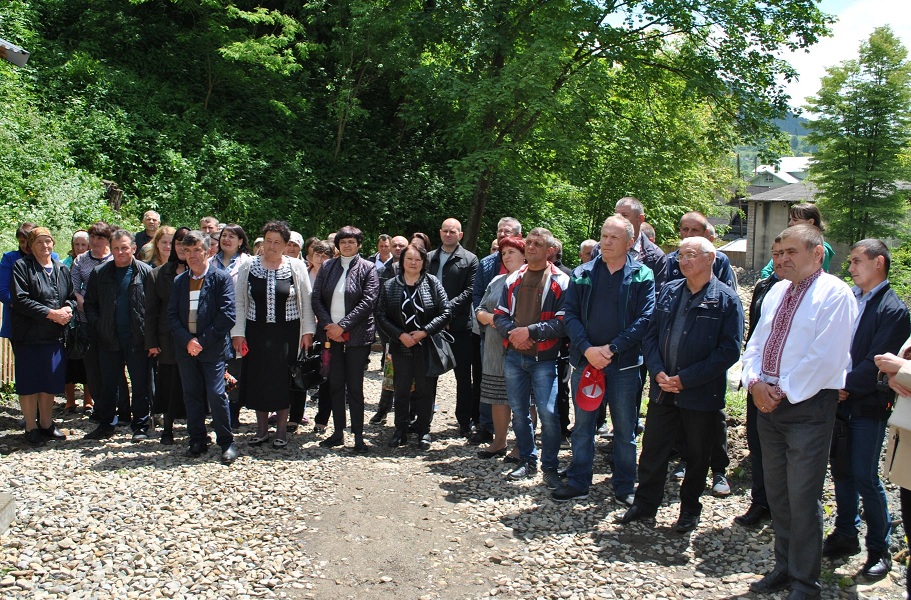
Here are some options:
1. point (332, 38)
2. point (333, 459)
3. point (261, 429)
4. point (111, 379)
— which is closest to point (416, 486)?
point (333, 459)

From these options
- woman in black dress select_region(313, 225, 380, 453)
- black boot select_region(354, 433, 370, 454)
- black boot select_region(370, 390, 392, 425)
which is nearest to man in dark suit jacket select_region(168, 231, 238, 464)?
woman in black dress select_region(313, 225, 380, 453)

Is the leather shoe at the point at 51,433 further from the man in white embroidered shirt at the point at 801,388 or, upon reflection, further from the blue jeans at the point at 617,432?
the man in white embroidered shirt at the point at 801,388

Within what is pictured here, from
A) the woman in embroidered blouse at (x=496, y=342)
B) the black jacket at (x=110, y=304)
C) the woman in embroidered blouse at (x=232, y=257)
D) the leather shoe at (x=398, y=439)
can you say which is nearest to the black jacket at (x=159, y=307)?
the black jacket at (x=110, y=304)

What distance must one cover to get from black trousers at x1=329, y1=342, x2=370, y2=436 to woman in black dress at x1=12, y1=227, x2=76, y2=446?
8.60 feet

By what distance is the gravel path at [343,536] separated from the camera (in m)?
4.45

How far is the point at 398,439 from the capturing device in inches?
289

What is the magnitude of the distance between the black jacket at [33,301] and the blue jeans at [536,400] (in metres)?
4.42

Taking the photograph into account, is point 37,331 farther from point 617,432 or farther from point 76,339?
point 617,432

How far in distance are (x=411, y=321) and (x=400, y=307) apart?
0.58 ft

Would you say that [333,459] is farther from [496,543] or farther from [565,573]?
[565,573]

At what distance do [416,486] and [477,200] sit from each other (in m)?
11.0

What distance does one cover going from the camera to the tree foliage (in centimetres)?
1445

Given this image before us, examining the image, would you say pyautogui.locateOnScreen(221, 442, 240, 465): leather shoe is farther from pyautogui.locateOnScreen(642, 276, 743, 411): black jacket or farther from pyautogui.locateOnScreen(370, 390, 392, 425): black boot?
pyautogui.locateOnScreen(642, 276, 743, 411): black jacket

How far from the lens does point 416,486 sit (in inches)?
241
